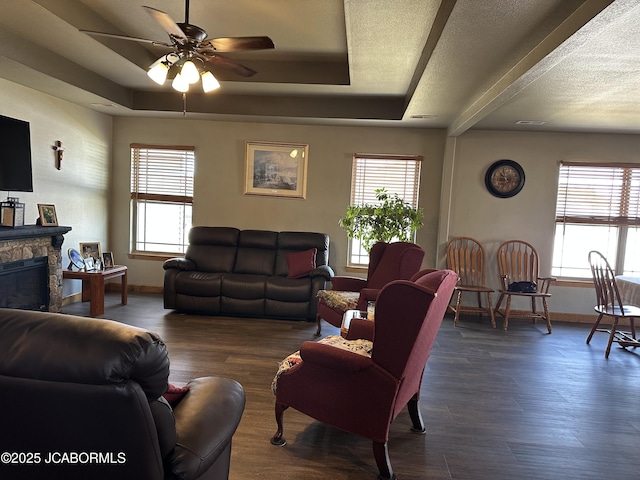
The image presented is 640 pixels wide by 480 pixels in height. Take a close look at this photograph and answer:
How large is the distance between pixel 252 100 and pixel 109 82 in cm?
168

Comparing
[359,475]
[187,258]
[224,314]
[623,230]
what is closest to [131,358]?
[359,475]

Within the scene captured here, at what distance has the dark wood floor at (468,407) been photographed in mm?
2396

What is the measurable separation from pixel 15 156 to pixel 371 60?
11.7ft

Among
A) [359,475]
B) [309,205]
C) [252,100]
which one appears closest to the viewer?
[359,475]

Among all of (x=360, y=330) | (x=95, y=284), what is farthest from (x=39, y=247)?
(x=360, y=330)

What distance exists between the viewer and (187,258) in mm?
5598

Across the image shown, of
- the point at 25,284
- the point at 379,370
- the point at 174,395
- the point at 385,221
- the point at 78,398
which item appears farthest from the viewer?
the point at 385,221

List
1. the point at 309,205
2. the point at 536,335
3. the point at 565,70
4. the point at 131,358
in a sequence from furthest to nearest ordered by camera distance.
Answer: the point at 309,205 < the point at 536,335 < the point at 565,70 < the point at 131,358

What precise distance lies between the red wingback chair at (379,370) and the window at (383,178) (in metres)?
3.72

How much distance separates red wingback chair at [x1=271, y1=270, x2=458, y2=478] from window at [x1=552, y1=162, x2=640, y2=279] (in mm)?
4237

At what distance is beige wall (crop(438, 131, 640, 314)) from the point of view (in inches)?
223

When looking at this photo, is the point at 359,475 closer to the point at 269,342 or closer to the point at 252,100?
the point at 269,342

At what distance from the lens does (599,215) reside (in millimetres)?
5711

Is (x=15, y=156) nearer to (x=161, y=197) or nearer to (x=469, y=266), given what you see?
(x=161, y=197)
